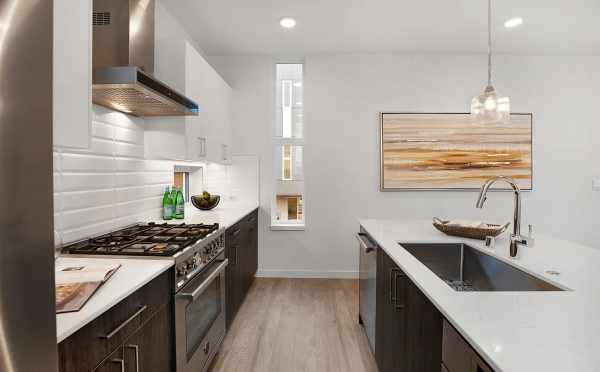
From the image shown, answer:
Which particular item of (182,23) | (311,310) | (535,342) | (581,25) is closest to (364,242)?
(311,310)

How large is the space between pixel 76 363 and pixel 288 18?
10.2 ft

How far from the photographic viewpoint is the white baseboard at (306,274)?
414 cm

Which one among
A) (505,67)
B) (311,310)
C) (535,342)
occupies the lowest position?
(311,310)

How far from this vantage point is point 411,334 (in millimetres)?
1480

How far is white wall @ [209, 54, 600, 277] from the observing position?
4.09 metres

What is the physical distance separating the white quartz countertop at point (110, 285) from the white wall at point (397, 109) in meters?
2.73

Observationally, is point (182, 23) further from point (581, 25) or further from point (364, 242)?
point (581, 25)

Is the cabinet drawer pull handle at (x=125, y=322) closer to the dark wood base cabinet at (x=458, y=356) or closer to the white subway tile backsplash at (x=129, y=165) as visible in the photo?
the dark wood base cabinet at (x=458, y=356)

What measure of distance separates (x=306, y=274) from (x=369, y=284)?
1.95 meters

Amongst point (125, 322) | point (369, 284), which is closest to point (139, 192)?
point (125, 322)

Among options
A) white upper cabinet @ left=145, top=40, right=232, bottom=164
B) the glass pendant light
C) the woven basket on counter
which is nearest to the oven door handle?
white upper cabinet @ left=145, top=40, right=232, bottom=164

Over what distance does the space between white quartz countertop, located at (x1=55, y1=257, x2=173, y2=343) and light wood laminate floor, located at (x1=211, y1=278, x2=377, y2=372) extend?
1125 millimetres

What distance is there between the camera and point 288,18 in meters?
3.18

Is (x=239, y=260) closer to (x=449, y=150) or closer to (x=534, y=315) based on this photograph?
(x=534, y=315)
